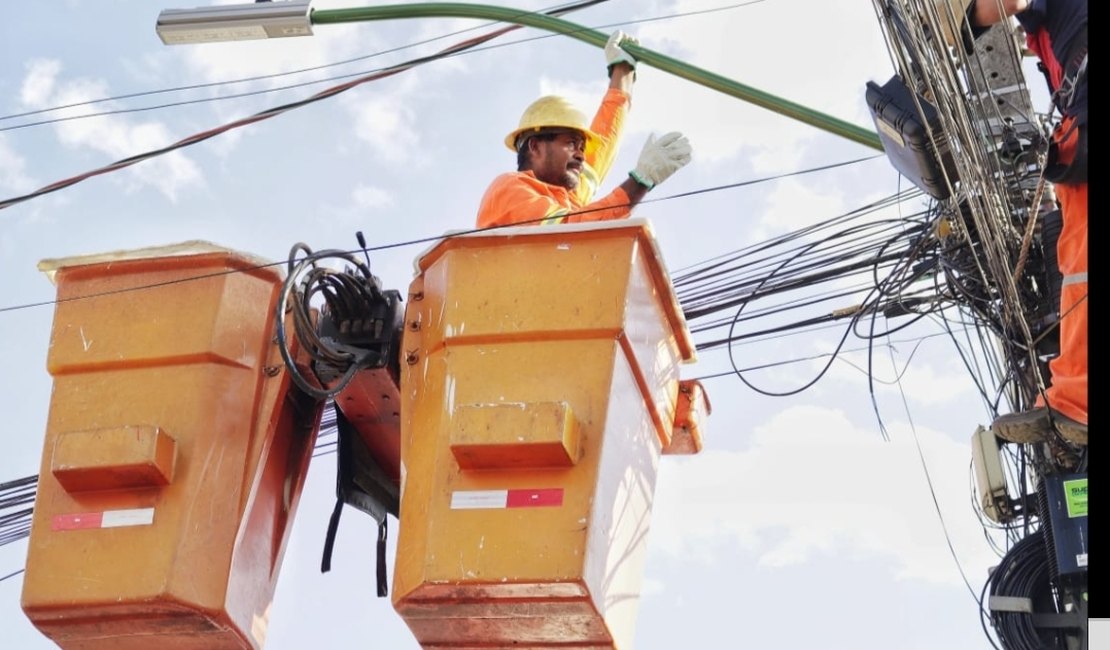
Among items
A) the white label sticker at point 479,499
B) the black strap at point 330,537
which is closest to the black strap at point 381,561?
the black strap at point 330,537

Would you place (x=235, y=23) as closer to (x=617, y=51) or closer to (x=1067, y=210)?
(x=617, y=51)

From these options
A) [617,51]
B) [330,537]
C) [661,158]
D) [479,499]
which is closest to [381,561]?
[330,537]

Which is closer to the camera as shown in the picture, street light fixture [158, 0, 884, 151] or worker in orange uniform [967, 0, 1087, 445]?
worker in orange uniform [967, 0, 1087, 445]

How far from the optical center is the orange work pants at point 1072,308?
16.1 ft

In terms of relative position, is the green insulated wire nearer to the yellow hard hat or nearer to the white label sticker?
the yellow hard hat

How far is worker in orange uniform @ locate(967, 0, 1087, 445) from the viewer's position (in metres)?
4.91

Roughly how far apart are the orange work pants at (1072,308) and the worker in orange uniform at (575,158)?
1.59 m

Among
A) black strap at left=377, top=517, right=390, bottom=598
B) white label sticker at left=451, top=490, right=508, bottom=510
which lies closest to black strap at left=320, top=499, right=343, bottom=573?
black strap at left=377, top=517, right=390, bottom=598

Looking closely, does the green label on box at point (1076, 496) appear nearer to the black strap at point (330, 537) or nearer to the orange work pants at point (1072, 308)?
the orange work pants at point (1072, 308)

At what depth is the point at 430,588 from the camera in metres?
4.62

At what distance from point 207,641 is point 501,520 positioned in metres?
1.15

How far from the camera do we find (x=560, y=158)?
22.2ft

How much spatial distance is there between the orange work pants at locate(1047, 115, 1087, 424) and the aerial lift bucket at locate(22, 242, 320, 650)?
2481 millimetres
